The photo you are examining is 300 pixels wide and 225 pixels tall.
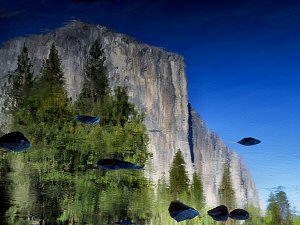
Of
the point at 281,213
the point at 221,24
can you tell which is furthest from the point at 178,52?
the point at 281,213

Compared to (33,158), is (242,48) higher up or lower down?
higher up

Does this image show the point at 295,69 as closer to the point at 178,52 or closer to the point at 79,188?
the point at 178,52

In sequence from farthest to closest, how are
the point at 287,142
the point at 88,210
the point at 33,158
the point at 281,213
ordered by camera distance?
1. the point at 88,210
2. the point at 281,213
3. the point at 33,158
4. the point at 287,142

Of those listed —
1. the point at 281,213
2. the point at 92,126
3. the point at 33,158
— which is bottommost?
the point at 281,213

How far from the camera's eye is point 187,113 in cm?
984

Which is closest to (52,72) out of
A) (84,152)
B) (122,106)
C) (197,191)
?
(122,106)

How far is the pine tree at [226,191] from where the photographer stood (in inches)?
484

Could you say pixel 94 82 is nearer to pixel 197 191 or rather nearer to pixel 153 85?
pixel 153 85

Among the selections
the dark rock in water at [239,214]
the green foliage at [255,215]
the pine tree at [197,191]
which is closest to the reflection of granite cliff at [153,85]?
the pine tree at [197,191]

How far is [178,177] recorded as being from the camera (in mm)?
12961

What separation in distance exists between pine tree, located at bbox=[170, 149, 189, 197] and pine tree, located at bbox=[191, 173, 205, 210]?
265mm

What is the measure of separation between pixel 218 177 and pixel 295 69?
16.1 ft

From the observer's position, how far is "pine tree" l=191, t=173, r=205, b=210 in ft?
41.9

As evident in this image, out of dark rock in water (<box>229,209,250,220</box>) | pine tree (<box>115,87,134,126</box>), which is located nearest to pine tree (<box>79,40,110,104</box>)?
pine tree (<box>115,87,134,126</box>)
